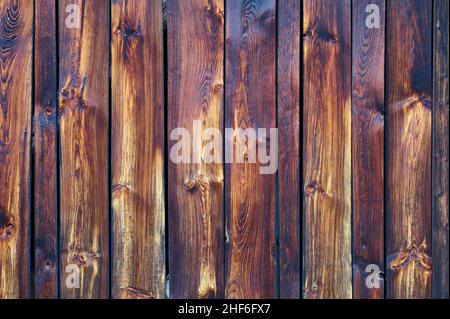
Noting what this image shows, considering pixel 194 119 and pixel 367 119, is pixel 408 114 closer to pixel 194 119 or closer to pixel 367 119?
pixel 367 119

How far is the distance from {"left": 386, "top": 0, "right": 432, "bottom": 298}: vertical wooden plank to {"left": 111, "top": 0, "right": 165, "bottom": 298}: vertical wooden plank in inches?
33.2

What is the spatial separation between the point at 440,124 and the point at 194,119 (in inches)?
35.5

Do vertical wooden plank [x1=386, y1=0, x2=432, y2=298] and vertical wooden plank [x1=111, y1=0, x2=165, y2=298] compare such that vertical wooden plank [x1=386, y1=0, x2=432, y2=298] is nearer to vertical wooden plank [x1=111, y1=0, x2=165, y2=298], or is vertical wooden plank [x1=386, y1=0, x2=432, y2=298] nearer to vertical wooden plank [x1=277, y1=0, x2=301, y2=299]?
vertical wooden plank [x1=277, y1=0, x2=301, y2=299]

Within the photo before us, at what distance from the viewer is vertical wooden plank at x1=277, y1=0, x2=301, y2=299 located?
187 centimetres

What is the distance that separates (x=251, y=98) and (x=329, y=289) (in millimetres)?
760

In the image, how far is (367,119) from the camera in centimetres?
187

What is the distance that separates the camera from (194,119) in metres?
1.86

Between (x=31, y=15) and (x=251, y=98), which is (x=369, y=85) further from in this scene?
(x=31, y=15)

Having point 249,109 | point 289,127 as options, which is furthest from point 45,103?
point 289,127

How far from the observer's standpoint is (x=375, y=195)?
188cm

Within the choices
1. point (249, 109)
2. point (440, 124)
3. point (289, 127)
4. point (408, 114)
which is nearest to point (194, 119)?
point (249, 109)

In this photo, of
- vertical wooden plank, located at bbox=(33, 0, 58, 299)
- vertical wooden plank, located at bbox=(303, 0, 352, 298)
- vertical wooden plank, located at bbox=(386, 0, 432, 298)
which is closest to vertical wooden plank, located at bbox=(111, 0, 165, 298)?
vertical wooden plank, located at bbox=(33, 0, 58, 299)

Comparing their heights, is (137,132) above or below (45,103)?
below
